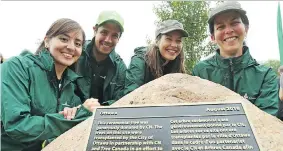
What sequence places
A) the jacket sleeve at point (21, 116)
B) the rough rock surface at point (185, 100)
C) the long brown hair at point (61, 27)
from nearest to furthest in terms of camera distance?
the rough rock surface at point (185, 100) < the jacket sleeve at point (21, 116) < the long brown hair at point (61, 27)

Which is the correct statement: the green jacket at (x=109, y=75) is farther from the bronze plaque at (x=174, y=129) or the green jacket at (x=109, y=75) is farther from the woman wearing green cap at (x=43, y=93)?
the bronze plaque at (x=174, y=129)

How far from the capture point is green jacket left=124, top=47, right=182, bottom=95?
4.63 metres

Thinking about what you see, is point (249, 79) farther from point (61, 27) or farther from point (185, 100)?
point (61, 27)

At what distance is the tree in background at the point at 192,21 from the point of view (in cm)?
1585

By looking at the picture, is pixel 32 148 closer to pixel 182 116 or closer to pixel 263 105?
pixel 182 116

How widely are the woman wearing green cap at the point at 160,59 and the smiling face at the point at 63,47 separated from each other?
1.09m

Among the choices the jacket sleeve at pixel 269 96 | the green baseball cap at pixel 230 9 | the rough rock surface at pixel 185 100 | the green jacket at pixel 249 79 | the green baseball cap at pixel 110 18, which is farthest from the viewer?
the green baseball cap at pixel 110 18

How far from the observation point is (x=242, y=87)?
4.24 metres

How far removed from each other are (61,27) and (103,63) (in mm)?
1186

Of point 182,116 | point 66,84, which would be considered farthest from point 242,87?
point 66,84

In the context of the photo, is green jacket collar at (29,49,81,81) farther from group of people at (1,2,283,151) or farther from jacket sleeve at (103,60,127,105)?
jacket sleeve at (103,60,127,105)

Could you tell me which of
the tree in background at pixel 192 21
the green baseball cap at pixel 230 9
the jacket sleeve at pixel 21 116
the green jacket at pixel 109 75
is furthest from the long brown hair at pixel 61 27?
the tree in background at pixel 192 21

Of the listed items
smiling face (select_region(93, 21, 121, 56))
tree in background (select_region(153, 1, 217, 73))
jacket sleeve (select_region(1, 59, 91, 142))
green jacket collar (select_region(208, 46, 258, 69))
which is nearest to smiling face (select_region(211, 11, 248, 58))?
green jacket collar (select_region(208, 46, 258, 69))

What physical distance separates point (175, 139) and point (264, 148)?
79cm
